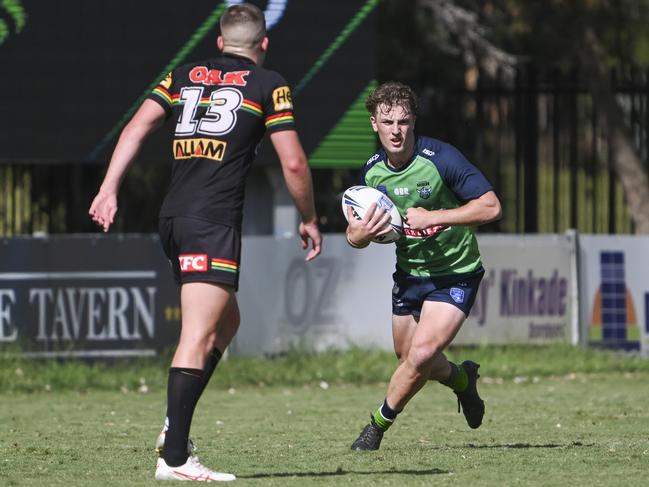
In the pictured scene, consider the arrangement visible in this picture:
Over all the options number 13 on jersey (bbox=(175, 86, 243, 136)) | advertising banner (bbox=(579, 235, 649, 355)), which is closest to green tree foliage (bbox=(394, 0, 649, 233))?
advertising banner (bbox=(579, 235, 649, 355))

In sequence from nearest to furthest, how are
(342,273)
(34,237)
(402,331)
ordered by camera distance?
1. (402,331)
2. (34,237)
3. (342,273)

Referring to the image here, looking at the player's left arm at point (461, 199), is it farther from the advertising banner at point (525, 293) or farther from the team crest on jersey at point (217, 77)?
the advertising banner at point (525, 293)

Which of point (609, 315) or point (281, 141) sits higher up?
point (281, 141)

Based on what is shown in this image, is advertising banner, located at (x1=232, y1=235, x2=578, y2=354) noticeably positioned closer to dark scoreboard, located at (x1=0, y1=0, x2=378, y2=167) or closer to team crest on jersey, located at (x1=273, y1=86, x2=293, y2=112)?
dark scoreboard, located at (x1=0, y1=0, x2=378, y2=167)

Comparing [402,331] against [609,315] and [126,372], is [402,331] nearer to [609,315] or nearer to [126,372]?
[126,372]

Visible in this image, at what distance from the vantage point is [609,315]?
630 inches

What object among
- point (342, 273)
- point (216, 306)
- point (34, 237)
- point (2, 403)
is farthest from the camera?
point (342, 273)

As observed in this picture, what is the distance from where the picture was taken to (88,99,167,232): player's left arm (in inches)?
265

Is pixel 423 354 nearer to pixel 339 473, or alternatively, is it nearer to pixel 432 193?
pixel 432 193

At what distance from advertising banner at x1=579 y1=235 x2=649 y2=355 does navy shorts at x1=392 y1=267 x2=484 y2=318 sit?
7569mm

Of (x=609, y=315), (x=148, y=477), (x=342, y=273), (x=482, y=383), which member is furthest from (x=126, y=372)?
(x=148, y=477)

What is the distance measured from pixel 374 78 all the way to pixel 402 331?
290 inches

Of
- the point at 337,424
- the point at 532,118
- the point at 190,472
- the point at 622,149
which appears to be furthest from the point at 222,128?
the point at 622,149

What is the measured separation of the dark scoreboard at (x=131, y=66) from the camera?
1477cm
